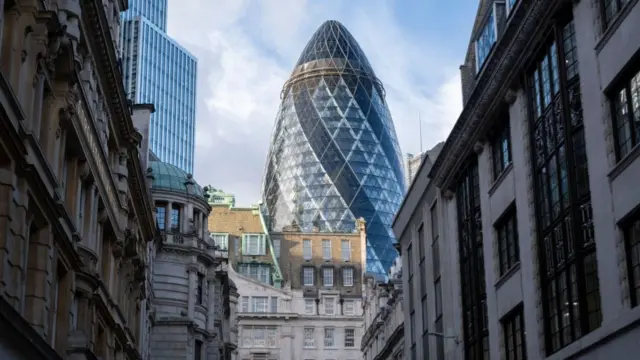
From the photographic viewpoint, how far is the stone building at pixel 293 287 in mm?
131625

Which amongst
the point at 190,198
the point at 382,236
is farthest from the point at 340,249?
the point at 190,198

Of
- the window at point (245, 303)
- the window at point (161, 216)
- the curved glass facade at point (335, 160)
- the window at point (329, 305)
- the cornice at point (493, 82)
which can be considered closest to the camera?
the cornice at point (493, 82)

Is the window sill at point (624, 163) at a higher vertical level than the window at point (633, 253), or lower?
higher

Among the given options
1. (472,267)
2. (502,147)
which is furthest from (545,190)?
(472,267)

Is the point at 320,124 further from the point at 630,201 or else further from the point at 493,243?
the point at 630,201

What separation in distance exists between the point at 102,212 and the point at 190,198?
1184 inches

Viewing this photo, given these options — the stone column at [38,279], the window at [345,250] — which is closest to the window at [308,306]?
the window at [345,250]

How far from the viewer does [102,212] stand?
39625 millimetres

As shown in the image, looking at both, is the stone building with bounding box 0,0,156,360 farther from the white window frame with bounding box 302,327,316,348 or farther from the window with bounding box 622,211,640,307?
the white window frame with bounding box 302,327,316,348

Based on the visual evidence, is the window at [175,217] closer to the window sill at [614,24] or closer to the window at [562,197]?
the window at [562,197]

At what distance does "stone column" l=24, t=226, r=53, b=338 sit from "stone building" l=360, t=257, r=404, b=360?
147 feet

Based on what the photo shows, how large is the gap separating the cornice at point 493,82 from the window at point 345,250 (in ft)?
313

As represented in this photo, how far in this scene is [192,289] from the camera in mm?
68125

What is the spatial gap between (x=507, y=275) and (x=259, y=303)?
93407mm
